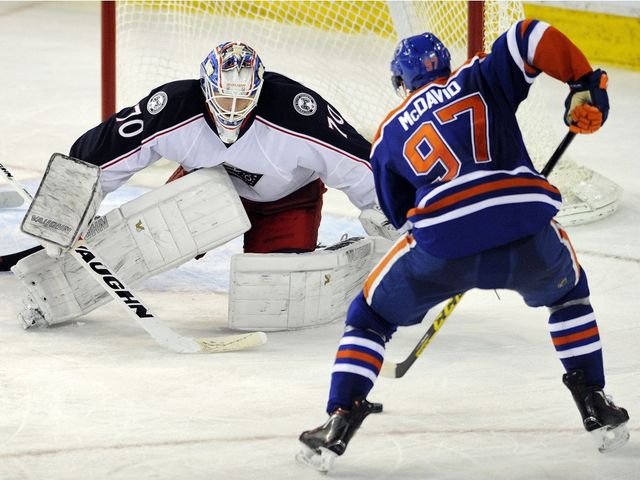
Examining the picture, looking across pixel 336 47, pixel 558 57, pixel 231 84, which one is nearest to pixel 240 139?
pixel 231 84

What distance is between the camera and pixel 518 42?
2643 millimetres

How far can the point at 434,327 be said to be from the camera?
3.06 metres

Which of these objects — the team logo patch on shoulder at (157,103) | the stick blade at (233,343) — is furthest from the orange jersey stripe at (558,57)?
the team logo patch on shoulder at (157,103)

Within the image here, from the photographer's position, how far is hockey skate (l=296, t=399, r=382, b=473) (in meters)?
2.75

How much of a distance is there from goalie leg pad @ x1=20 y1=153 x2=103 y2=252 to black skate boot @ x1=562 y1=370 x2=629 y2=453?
1.36 m

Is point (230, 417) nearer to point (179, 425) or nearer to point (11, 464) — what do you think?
point (179, 425)

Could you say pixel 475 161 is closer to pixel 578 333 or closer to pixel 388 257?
pixel 388 257

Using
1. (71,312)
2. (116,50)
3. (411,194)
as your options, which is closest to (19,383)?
(71,312)

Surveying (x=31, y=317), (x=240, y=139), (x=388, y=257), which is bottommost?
(x=31, y=317)

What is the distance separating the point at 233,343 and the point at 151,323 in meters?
0.22

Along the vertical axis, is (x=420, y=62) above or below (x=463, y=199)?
above

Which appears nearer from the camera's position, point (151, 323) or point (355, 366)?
point (355, 366)

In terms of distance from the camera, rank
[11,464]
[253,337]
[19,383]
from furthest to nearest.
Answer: [253,337] → [19,383] → [11,464]

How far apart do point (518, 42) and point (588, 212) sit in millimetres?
2467
